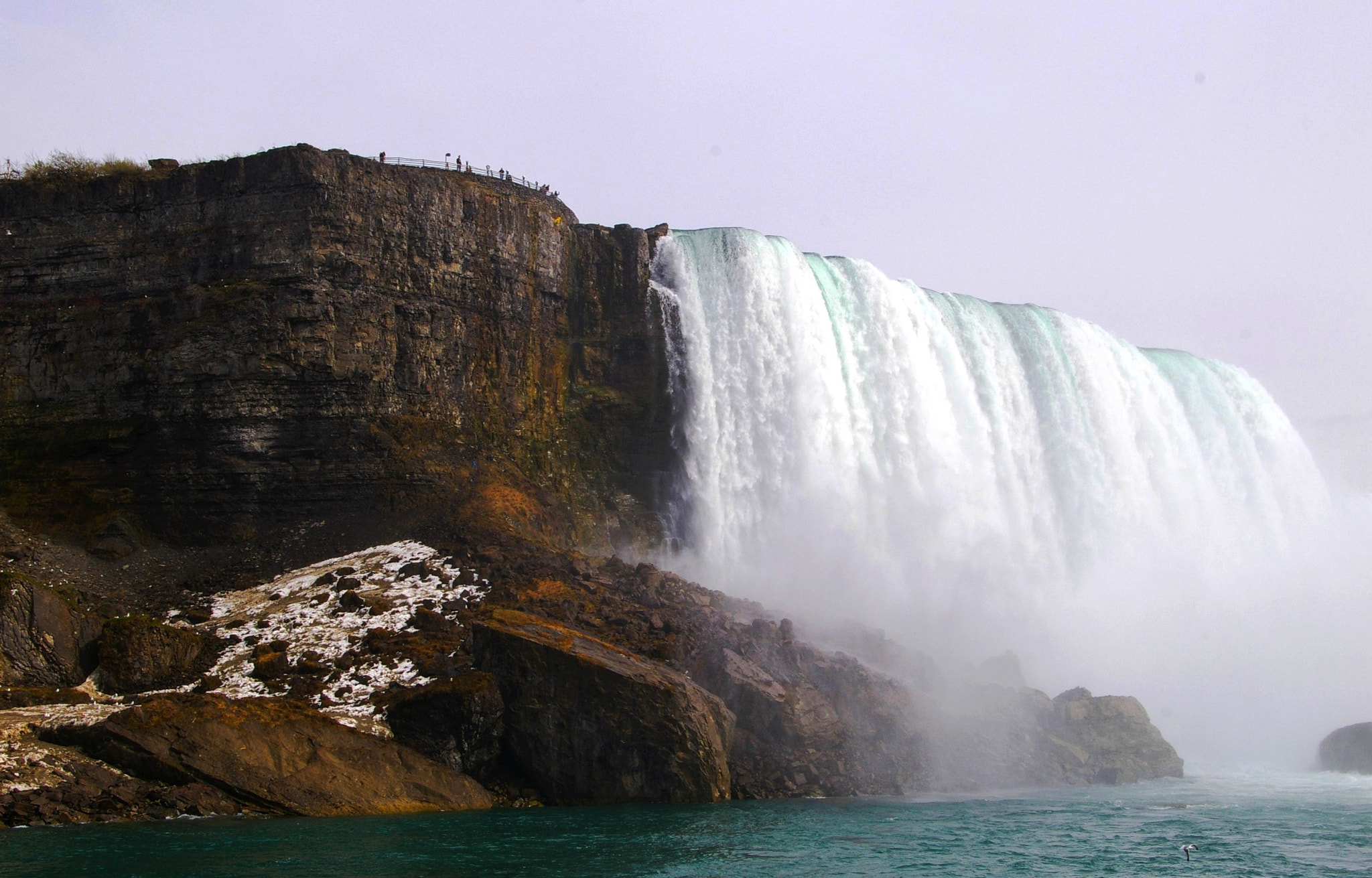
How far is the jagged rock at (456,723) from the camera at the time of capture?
2583 centimetres

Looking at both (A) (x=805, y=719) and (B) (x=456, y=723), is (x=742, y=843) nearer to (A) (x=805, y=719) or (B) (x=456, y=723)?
(A) (x=805, y=719)

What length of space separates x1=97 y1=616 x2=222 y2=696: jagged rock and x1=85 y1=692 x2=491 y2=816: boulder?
9.41 feet

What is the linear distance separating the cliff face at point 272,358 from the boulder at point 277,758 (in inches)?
432

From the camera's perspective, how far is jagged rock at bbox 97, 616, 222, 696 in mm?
27484

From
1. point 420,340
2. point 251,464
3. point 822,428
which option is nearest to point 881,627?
point 822,428

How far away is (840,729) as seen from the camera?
28469 millimetres

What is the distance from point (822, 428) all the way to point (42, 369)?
26.0m

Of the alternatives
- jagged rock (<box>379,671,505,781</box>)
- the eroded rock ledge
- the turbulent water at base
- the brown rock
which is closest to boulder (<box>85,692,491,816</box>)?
the eroded rock ledge

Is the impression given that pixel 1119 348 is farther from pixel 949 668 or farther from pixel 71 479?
pixel 71 479

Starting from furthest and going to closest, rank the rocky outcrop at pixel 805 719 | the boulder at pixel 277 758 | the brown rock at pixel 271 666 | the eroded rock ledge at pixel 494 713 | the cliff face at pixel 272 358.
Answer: the cliff face at pixel 272 358 → the brown rock at pixel 271 666 → the rocky outcrop at pixel 805 719 → the eroded rock ledge at pixel 494 713 → the boulder at pixel 277 758

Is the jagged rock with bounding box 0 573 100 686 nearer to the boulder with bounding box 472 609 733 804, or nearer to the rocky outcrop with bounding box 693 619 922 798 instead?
the boulder with bounding box 472 609 733 804

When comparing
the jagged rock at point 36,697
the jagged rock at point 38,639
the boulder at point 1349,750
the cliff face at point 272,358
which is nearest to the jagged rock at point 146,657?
the jagged rock at point 38,639

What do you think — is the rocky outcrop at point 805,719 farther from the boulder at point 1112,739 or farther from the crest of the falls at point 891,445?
the crest of the falls at point 891,445

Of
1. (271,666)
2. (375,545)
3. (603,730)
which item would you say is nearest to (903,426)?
(375,545)
